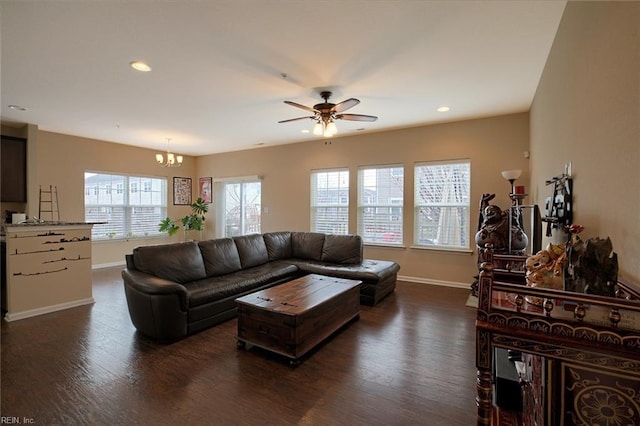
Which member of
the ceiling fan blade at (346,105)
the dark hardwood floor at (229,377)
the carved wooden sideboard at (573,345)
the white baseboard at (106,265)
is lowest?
the dark hardwood floor at (229,377)

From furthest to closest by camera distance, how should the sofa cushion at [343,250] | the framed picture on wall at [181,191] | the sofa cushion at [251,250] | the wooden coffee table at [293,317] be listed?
the framed picture on wall at [181,191]
the sofa cushion at [343,250]
the sofa cushion at [251,250]
the wooden coffee table at [293,317]

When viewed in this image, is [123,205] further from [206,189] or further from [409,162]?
A: [409,162]

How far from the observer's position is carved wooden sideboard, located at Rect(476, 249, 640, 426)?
0.92m

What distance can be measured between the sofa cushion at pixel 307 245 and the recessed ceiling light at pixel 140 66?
3426 millimetres

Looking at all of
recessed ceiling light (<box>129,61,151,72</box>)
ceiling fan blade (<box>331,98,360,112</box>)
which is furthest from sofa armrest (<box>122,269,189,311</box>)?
ceiling fan blade (<box>331,98,360,112</box>)

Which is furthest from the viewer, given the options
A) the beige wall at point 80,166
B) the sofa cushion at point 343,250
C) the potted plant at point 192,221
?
the potted plant at point 192,221

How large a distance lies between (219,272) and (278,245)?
1.40 metres

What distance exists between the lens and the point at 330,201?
639cm

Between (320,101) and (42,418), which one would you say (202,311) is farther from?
(320,101)

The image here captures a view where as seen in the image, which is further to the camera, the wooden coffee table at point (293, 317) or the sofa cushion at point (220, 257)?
the sofa cushion at point (220, 257)

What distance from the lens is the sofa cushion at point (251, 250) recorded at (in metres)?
4.49

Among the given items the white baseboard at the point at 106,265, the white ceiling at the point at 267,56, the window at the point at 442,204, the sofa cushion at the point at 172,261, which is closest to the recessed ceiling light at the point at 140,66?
the white ceiling at the point at 267,56

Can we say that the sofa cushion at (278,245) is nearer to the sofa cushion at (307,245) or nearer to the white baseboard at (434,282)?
the sofa cushion at (307,245)

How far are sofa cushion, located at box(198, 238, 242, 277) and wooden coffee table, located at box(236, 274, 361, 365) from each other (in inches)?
48.7
